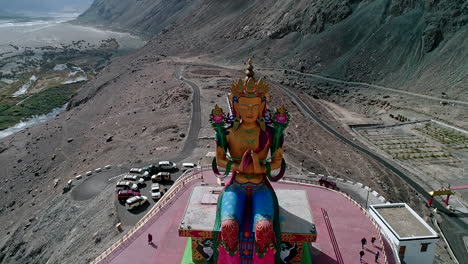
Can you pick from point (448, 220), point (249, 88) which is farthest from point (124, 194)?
point (448, 220)

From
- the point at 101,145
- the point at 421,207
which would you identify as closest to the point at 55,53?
the point at 101,145

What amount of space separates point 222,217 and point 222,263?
367 centimetres

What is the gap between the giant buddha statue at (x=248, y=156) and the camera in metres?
18.5

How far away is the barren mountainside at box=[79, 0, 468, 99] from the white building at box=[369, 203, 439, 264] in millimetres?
54593

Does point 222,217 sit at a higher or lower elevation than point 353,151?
higher

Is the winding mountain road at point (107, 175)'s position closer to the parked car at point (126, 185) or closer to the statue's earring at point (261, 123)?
the parked car at point (126, 185)

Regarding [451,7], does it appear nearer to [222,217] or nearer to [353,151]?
[353,151]

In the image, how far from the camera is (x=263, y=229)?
16.7 meters

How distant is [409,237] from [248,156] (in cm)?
1276

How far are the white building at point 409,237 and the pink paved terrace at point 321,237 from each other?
76 centimetres

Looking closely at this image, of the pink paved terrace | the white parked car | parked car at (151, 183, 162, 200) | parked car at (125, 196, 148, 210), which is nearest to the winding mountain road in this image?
parked car at (151, 183, 162, 200)

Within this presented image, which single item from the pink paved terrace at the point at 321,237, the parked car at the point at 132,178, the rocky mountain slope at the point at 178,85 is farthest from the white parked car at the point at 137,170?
the pink paved terrace at the point at 321,237

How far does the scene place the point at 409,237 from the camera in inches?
916

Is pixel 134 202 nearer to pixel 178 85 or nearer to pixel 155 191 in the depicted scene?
pixel 155 191
